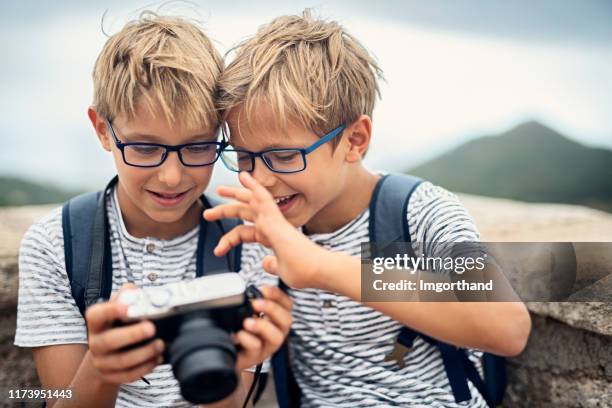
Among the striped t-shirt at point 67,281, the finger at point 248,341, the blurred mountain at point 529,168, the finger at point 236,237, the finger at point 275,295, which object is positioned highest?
the finger at point 236,237

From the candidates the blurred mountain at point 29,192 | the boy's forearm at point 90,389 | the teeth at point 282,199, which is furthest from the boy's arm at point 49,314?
the blurred mountain at point 29,192

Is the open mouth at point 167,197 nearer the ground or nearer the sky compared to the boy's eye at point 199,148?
nearer the ground

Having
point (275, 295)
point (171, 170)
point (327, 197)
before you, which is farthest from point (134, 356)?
point (327, 197)

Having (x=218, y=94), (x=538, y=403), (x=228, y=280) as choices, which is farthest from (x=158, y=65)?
(x=538, y=403)

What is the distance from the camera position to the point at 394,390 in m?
2.34

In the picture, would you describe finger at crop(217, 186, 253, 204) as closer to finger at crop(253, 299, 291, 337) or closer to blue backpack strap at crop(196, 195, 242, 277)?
finger at crop(253, 299, 291, 337)

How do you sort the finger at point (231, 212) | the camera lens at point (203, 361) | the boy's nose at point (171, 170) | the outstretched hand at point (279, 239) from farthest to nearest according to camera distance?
the boy's nose at point (171, 170), the finger at point (231, 212), the outstretched hand at point (279, 239), the camera lens at point (203, 361)

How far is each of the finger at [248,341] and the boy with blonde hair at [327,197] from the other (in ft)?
0.86

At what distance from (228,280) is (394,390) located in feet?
3.21

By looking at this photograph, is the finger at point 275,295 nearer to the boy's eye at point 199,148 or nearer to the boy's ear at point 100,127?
the boy's eye at point 199,148

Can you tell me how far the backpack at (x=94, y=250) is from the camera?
2.30 m

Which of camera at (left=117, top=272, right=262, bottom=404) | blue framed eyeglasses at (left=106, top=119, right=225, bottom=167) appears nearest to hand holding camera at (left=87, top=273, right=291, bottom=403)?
camera at (left=117, top=272, right=262, bottom=404)

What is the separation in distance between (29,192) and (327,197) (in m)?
6.54

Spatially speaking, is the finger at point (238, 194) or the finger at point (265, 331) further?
the finger at point (238, 194)
